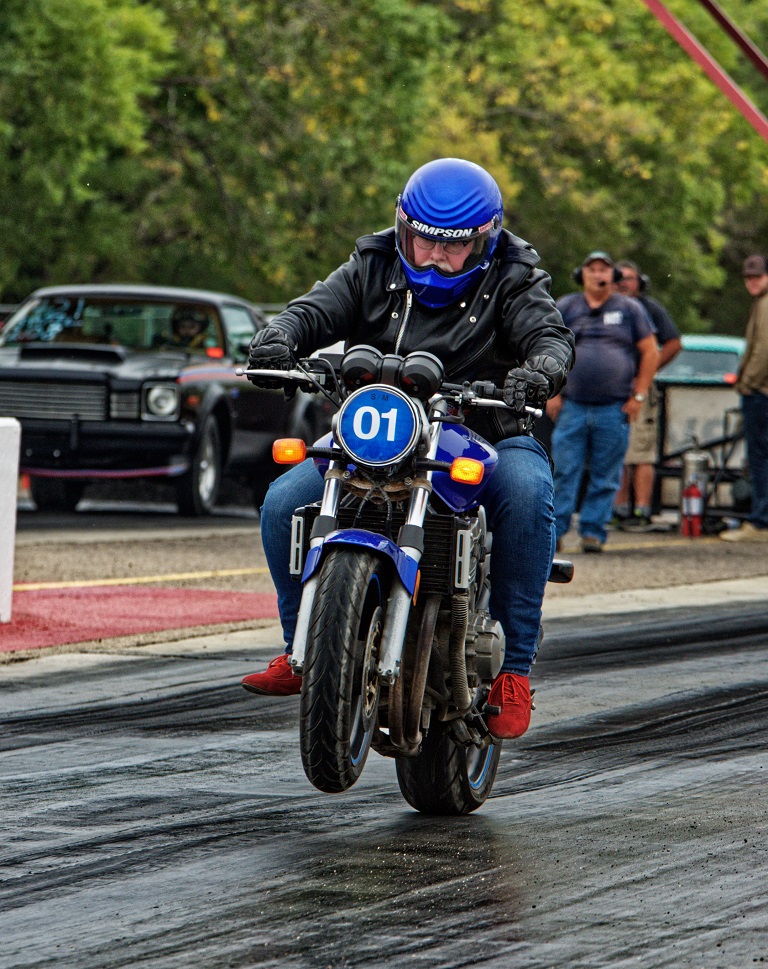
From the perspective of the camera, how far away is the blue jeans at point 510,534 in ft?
19.3

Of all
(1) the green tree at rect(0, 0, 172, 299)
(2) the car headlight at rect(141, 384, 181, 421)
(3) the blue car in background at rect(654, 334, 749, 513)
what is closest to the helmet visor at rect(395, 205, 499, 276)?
(2) the car headlight at rect(141, 384, 181, 421)

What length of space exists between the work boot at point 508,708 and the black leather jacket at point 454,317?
2.40ft

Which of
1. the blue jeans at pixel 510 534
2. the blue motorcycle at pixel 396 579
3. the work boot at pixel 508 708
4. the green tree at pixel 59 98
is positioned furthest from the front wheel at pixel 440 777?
the green tree at pixel 59 98

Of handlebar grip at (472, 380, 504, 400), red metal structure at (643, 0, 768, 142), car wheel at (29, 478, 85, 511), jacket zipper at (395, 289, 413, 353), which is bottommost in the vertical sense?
car wheel at (29, 478, 85, 511)

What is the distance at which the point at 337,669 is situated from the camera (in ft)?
16.8

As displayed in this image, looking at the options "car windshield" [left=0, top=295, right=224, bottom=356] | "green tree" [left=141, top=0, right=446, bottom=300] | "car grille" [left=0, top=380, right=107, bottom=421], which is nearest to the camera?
"car grille" [left=0, top=380, right=107, bottom=421]

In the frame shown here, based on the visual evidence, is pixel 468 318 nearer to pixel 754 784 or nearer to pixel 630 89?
pixel 754 784

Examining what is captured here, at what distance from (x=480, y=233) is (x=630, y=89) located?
132 ft

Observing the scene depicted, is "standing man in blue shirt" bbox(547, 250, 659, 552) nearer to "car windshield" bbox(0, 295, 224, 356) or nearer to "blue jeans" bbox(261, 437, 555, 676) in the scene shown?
"car windshield" bbox(0, 295, 224, 356)

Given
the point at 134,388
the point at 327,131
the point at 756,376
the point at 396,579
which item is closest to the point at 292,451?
the point at 396,579

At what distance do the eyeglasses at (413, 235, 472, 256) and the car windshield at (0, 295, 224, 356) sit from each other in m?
11.5

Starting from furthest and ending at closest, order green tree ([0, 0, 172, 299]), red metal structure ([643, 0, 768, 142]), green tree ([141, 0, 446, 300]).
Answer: green tree ([141, 0, 446, 300])
green tree ([0, 0, 172, 299])
red metal structure ([643, 0, 768, 142])

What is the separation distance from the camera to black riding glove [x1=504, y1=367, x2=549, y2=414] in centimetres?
566

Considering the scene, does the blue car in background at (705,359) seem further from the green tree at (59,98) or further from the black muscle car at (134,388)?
the green tree at (59,98)
